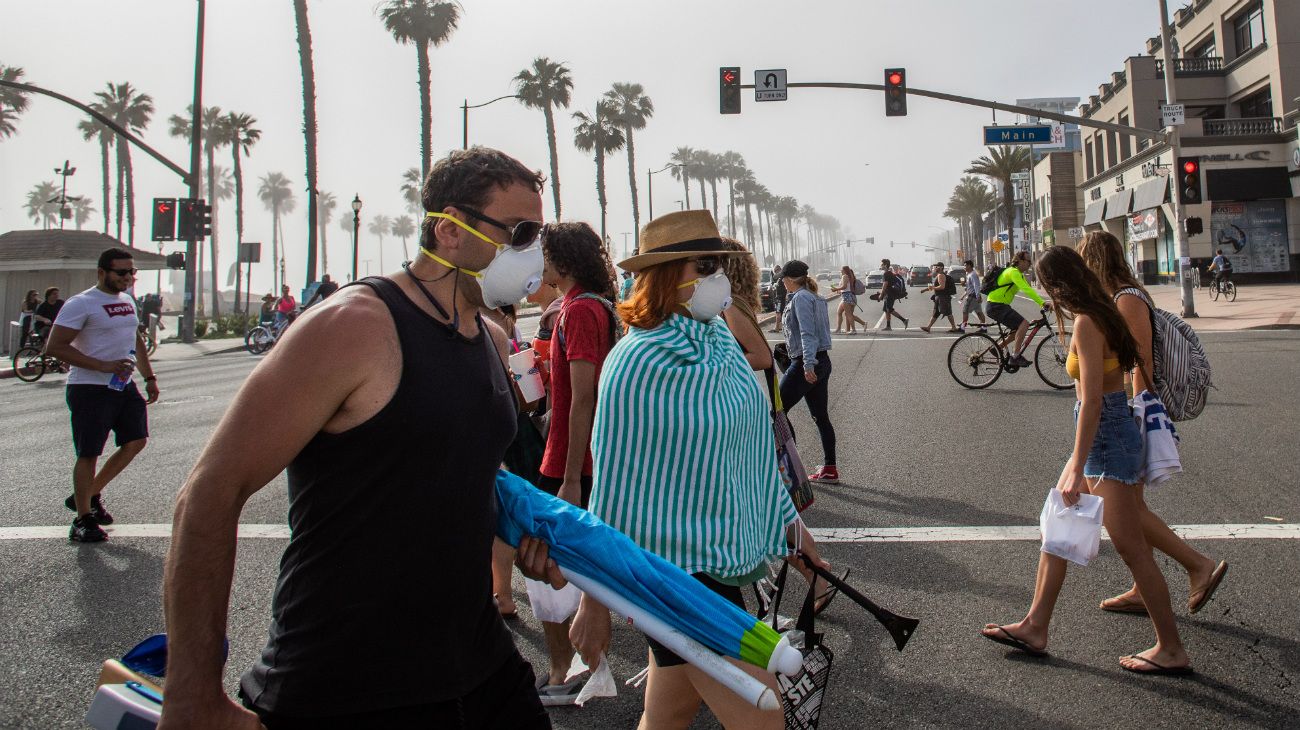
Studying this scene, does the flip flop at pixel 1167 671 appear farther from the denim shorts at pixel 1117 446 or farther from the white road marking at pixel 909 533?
the white road marking at pixel 909 533

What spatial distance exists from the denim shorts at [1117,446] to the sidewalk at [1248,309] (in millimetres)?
17386

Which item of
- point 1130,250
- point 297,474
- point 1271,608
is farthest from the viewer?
point 1130,250

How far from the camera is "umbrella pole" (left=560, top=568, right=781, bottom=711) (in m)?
1.89

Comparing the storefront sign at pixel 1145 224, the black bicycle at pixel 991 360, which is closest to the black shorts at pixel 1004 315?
the black bicycle at pixel 991 360

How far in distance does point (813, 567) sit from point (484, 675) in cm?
116

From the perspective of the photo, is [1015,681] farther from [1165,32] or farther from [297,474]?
[1165,32]

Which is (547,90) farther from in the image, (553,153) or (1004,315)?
(1004,315)

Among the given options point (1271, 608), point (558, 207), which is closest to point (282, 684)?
point (1271, 608)

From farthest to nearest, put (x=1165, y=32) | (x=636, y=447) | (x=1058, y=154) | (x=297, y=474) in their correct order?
1. (x=1058, y=154)
2. (x=1165, y=32)
3. (x=636, y=447)
4. (x=297, y=474)

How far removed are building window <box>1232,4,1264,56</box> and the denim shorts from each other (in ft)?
144

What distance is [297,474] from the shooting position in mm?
1913

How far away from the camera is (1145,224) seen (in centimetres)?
4700

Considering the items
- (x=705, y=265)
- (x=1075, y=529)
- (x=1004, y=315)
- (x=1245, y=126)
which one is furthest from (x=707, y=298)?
(x=1245, y=126)

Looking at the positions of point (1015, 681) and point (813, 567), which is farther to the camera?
point (1015, 681)
